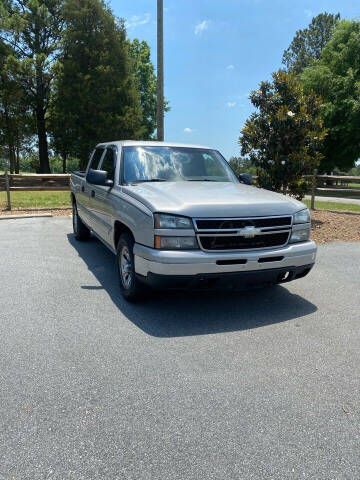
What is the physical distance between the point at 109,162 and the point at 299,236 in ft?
9.58

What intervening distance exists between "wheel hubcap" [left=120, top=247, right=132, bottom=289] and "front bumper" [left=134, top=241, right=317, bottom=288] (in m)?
0.42

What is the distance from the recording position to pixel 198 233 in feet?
12.8

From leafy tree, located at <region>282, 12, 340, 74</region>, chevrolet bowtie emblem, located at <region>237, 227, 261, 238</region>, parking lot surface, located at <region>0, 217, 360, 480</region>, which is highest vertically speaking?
leafy tree, located at <region>282, 12, 340, 74</region>

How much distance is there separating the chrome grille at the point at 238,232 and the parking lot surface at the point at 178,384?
78 cm

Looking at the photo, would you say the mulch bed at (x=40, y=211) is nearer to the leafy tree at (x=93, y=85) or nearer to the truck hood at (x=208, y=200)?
the truck hood at (x=208, y=200)

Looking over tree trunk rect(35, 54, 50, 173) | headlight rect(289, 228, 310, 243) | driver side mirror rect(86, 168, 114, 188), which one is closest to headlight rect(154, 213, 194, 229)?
headlight rect(289, 228, 310, 243)

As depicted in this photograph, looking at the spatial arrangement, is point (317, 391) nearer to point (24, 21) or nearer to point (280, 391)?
point (280, 391)

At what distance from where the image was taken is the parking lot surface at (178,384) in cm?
217

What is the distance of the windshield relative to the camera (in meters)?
5.16

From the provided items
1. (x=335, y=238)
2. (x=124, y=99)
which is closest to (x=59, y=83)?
(x=124, y=99)

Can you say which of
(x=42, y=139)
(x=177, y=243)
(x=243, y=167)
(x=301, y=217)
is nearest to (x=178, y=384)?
(x=177, y=243)

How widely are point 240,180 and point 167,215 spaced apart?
2.26m

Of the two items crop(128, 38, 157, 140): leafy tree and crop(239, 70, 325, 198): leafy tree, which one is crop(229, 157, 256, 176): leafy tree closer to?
crop(239, 70, 325, 198): leafy tree

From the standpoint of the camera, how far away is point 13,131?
3120cm
